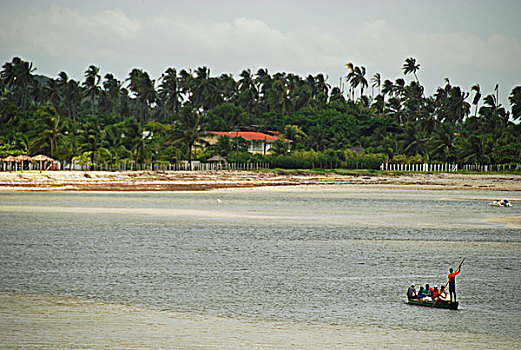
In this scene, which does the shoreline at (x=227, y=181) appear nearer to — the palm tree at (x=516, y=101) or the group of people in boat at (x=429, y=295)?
the palm tree at (x=516, y=101)

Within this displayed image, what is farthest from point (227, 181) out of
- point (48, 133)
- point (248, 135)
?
point (248, 135)

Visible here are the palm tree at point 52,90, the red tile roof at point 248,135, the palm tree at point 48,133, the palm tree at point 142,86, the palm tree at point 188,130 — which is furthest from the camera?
the palm tree at point 142,86

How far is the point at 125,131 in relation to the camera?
88.7 m

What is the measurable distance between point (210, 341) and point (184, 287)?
468 cm

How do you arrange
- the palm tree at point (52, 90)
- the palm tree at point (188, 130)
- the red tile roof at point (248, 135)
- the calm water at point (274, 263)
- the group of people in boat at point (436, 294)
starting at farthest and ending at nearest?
1. the palm tree at point (52, 90)
2. the red tile roof at point (248, 135)
3. the palm tree at point (188, 130)
4. the calm water at point (274, 263)
5. the group of people in boat at point (436, 294)

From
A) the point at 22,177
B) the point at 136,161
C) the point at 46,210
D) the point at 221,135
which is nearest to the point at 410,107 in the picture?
the point at 221,135

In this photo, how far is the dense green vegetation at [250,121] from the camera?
3452 inches

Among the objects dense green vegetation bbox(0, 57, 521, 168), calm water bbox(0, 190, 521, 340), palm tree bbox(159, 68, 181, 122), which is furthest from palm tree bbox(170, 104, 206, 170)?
calm water bbox(0, 190, 521, 340)

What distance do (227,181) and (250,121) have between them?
46.4 m

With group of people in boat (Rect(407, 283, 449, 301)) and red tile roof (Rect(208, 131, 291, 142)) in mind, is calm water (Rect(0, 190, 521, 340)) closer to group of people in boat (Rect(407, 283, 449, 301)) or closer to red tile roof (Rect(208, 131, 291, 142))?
group of people in boat (Rect(407, 283, 449, 301))

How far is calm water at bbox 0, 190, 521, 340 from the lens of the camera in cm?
1296

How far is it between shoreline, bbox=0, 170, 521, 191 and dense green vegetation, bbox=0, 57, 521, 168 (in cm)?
551

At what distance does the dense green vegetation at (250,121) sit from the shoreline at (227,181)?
551cm

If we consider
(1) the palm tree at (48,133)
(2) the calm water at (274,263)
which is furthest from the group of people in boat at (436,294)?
(1) the palm tree at (48,133)
